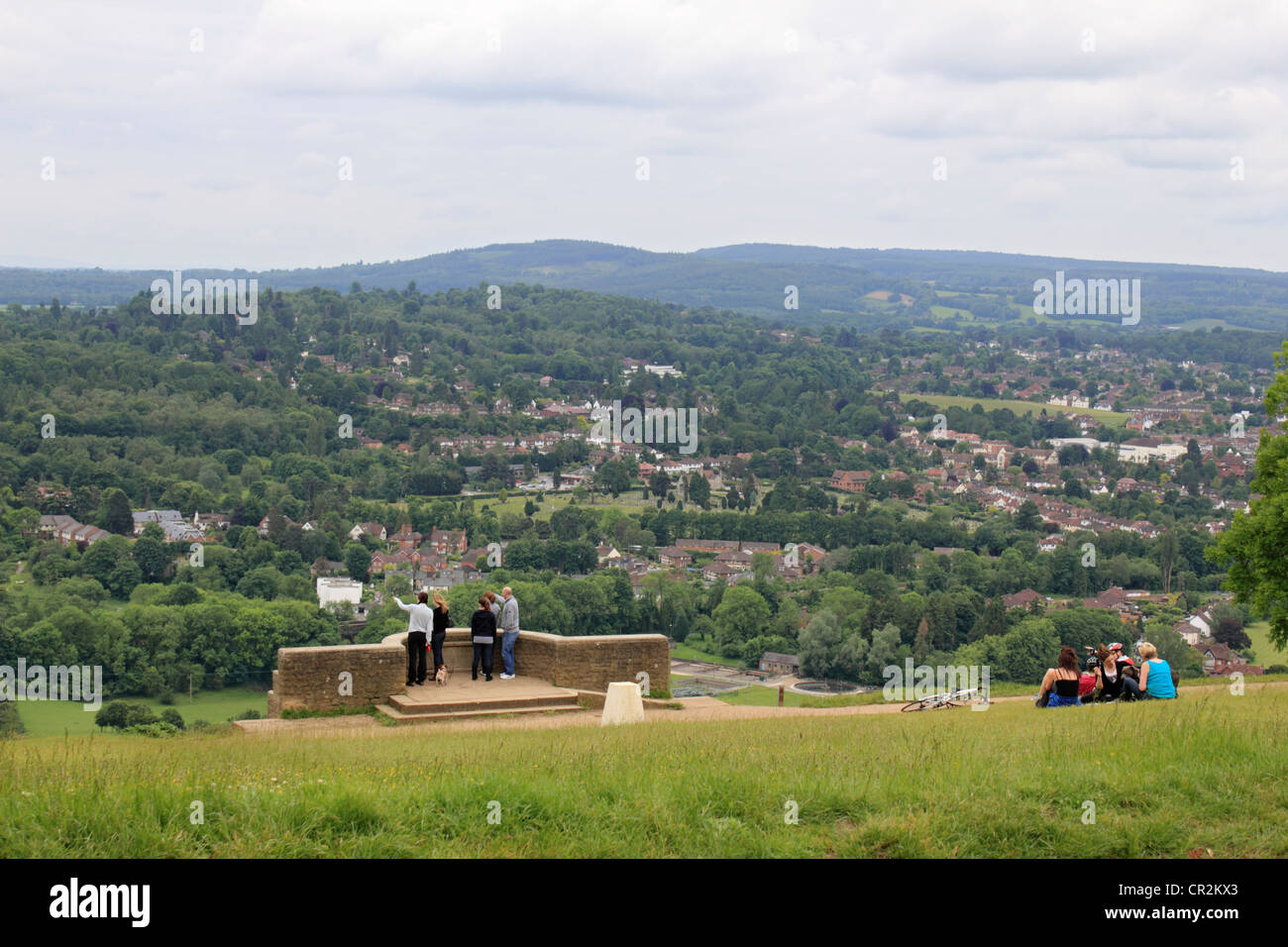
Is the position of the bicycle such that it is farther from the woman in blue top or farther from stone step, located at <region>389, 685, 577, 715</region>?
stone step, located at <region>389, 685, 577, 715</region>

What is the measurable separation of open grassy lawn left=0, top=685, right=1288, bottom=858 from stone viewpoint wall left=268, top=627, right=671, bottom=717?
21.7ft

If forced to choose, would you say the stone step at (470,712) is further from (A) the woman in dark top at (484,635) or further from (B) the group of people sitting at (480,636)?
(A) the woman in dark top at (484,635)

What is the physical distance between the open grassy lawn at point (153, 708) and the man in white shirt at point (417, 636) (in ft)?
18.1

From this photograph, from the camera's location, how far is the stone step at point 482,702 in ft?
48.0

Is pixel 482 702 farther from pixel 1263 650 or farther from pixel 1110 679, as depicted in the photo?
pixel 1263 650

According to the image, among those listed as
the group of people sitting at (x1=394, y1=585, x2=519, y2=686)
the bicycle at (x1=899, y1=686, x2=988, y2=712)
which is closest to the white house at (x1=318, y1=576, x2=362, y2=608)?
the group of people sitting at (x1=394, y1=585, x2=519, y2=686)

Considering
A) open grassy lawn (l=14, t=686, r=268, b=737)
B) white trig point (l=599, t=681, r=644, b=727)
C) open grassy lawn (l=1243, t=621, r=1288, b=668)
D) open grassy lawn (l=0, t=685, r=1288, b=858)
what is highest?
open grassy lawn (l=0, t=685, r=1288, b=858)

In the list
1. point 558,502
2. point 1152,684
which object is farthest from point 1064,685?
point 558,502

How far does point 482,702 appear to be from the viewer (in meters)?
15.0

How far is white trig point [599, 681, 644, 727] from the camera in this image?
13.9 meters

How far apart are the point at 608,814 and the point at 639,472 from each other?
12142cm

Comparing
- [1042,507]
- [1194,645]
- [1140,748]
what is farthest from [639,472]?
[1140,748]

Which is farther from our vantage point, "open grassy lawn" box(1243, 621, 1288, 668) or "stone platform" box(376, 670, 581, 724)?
"open grassy lawn" box(1243, 621, 1288, 668)
